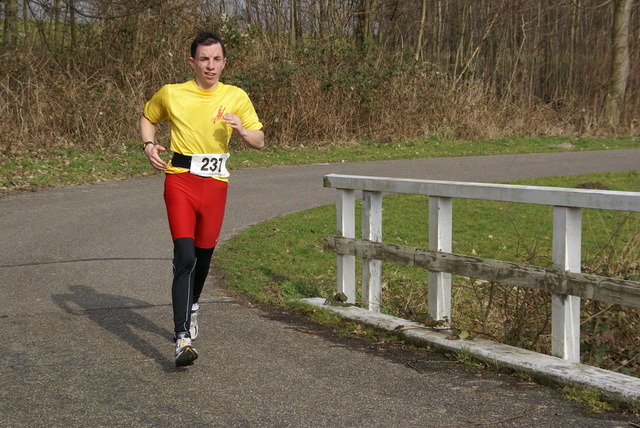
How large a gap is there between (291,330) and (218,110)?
182 cm

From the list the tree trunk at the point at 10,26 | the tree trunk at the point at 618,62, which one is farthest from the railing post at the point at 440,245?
the tree trunk at the point at 618,62

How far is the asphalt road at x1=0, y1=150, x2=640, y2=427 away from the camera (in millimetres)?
4168

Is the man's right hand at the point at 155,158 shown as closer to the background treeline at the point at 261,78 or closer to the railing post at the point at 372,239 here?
the railing post at the point at 372,239

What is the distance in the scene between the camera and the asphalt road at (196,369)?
164 inches

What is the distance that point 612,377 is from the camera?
4.46 meters

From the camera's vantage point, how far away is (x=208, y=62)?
17.2 feet

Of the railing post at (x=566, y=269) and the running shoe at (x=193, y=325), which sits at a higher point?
the railing post at (x=566, y=269)

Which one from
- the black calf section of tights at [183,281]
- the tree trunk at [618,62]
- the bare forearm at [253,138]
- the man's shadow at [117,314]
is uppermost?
the tree trunk at [618,62]

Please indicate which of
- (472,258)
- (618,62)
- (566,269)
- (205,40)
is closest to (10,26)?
(205,40)

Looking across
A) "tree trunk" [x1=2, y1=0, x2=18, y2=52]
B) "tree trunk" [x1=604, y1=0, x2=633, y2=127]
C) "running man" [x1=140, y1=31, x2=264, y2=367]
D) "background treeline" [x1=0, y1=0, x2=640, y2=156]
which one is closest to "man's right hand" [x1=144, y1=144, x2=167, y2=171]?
"running man" [x1=140, y1=31, x2=264, y2=367]

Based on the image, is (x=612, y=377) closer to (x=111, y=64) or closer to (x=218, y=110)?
(x=218, y=110)

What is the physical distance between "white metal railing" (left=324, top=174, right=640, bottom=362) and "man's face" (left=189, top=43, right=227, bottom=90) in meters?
1.59

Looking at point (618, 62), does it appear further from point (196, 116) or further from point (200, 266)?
point (196, 116)

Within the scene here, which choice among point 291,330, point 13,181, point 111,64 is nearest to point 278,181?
point 13,181
